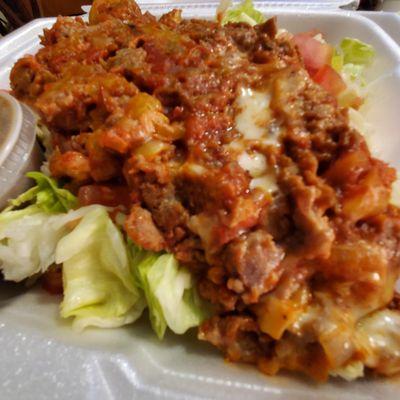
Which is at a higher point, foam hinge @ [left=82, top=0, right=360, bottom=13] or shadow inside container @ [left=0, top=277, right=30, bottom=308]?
foam hinge @ [left=82, top=0, right=360, bottom=13]

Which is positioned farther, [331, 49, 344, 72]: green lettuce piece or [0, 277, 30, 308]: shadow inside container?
[331, 49, 344, 72]: green lettuce piece

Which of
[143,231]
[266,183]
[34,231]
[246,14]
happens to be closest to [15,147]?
[34,231]

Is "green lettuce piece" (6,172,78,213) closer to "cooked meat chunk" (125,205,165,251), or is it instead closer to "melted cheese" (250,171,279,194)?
"cooked meat chunk" (125,205,165,251)

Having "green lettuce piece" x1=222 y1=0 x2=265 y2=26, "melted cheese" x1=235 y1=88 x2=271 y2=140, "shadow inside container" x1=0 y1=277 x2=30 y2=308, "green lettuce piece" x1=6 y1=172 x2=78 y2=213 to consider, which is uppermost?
"melted cheese" x1=235 y1=88 x2=271 y2=140

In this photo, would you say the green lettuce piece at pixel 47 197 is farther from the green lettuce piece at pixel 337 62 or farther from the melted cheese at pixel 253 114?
the green lettuce piece at pixel 337 62

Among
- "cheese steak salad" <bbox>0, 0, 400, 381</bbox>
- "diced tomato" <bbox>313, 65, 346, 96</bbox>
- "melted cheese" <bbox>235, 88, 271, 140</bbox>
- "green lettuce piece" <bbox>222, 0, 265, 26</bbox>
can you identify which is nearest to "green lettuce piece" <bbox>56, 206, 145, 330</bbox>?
"cheese steak salad" <bbox>0, 0, 400, 381</bbox>
